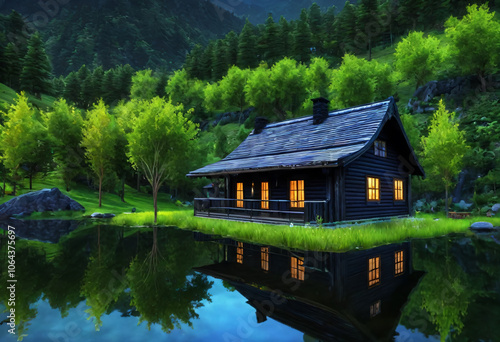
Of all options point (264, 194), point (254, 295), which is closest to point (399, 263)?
point (254, 295)

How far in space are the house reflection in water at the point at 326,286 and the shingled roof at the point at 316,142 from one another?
5.16 m

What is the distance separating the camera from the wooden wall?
595 inches

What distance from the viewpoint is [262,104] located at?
54.0 meters

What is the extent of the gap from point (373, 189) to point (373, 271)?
9989mm

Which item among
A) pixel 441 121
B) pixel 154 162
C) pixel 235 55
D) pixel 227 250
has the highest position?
pixel 235 55

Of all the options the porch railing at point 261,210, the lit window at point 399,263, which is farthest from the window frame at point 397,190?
Result: the lit window at point 399,263

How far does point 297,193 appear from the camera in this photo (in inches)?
650

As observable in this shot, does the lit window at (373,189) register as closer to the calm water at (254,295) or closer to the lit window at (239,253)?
the calm water at (254,295)

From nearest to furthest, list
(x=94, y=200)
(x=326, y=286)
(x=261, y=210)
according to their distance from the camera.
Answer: (x=326, y=286) → (x=261, y=210) → (x=94, y=200)

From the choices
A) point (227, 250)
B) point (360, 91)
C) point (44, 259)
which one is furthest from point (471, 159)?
point (44, 259)

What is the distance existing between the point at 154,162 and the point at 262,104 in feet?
121

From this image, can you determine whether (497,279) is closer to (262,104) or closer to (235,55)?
(262,104)

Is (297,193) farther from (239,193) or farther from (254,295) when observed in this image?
(254,295)

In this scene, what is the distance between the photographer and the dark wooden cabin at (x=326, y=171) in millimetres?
14133
